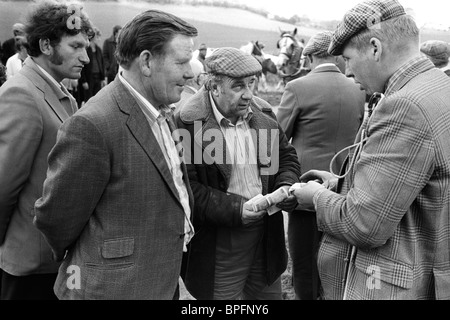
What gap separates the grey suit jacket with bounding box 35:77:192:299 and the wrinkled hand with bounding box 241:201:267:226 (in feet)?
2.07

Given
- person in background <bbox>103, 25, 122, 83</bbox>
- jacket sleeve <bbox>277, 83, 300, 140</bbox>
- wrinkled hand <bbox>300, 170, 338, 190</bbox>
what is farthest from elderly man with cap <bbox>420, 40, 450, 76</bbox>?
person in background <bbox>103, 25, 122, 83</bbox>

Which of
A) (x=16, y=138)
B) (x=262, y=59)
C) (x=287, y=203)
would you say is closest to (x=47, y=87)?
(x=16, y=138)

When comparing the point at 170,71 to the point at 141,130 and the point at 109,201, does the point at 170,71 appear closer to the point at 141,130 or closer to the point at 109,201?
the point at 141,130

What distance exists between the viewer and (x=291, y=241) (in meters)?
3.16

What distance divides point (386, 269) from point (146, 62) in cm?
120

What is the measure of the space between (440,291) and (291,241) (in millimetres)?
1634

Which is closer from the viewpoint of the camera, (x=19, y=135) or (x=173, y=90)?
(x=173, y=90)

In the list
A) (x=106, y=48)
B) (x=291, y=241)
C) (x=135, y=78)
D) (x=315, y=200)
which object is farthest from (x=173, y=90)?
(x=106, y=48)

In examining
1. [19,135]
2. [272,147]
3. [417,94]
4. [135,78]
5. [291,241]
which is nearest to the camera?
[417,94]

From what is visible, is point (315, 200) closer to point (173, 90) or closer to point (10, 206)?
point (173, 90)

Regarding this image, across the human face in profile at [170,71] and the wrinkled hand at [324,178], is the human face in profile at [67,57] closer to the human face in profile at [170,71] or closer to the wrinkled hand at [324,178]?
the human face in profile at [170,71]

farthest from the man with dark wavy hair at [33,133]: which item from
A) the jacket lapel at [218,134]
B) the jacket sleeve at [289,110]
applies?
the jacket sleeve at [289,110]

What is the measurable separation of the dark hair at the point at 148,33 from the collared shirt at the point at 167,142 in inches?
4.6

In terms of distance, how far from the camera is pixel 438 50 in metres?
4.35
